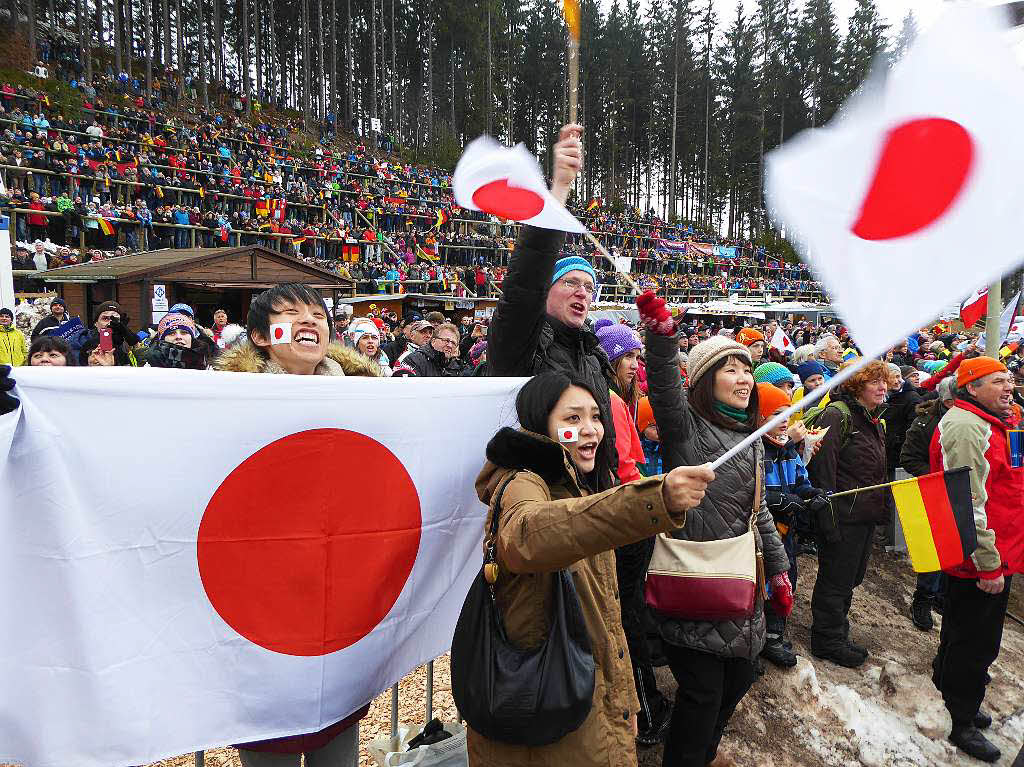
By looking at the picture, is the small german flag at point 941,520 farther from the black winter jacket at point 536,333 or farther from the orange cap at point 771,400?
the black winter jacket at point 536,333

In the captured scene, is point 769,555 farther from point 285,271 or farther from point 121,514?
point 285,271

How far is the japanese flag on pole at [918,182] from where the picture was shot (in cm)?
139

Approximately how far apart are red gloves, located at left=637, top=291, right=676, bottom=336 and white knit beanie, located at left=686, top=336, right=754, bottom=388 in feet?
1.25

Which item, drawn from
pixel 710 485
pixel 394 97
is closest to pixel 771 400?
pixel 710 485

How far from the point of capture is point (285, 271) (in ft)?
56.3

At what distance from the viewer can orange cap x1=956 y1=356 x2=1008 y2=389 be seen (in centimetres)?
334

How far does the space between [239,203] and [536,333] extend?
26611 mm

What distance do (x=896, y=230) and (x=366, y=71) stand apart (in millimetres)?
58950

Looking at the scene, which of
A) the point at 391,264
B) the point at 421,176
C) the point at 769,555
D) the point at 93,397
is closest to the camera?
the point at 93,397

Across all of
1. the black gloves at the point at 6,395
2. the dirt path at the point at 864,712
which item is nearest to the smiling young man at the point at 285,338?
the black gloves at the point at 6,395

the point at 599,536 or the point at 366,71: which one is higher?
the point at 366,71

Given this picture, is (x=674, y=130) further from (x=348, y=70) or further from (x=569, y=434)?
(x=569, y=434)

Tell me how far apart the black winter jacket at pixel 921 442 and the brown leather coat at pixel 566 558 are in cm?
329

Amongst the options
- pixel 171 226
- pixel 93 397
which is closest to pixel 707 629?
pixel 93 397
